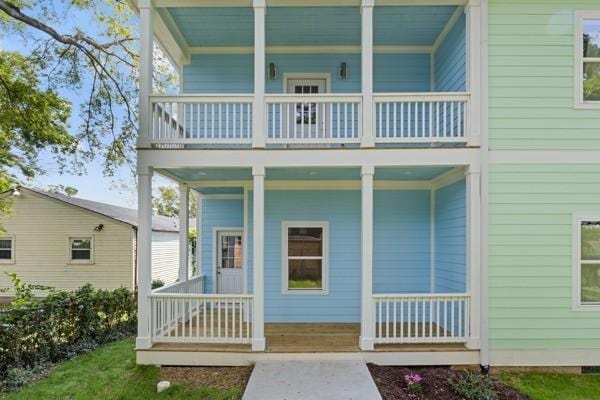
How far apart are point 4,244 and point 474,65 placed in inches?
702

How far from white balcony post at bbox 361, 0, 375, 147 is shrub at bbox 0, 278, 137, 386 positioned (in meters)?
6.37

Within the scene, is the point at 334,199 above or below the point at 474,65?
below

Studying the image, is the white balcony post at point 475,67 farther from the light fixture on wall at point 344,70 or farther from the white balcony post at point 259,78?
the white balcony post at point 259,78

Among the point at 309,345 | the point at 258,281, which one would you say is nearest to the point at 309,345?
the point at 309,345

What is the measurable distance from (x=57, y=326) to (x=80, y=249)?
8907 millimetres

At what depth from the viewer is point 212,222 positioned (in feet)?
28.2

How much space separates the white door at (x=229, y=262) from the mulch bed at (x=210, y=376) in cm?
303

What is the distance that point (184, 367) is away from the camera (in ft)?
18.8

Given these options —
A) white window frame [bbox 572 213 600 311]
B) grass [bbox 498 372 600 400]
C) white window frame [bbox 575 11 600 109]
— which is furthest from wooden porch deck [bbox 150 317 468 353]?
white window frame [bbox 575 11 600 109]

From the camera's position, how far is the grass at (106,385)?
4.95m

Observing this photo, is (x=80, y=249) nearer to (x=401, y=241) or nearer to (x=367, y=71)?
(x=401, y=241)

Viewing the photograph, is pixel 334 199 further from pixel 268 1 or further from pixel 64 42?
pixel 64 42

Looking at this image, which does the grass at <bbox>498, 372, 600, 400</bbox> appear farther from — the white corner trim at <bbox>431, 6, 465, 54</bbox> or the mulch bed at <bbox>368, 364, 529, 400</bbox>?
the white corner trim at <bbox>431, 6, 465, 54</bbox>

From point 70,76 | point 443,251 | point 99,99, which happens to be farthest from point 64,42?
point 443,251
